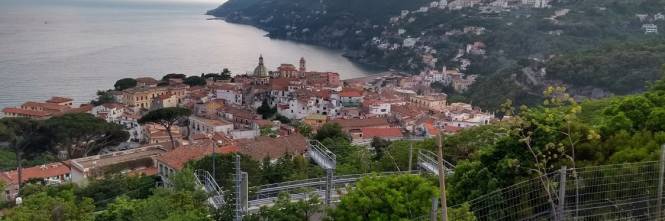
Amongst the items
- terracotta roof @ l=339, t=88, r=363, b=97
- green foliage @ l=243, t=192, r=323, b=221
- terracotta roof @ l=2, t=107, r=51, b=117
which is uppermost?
green foliage @ l=243, t=192, r=323, b=221

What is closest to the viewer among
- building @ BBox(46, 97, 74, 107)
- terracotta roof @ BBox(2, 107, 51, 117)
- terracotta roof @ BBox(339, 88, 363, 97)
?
terracotta roof @ BBox(2, 107, 51, 117)

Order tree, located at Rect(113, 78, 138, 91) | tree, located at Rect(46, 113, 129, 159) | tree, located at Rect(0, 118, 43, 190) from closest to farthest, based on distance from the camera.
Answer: tree, located at Rect(46, 113, 129, 159), tree, located at Rect(0, 118, 43, 190), tree, located at Rect(113, 78, 138, 91)

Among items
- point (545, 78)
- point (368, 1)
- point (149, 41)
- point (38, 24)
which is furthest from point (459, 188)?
point (38, 24)

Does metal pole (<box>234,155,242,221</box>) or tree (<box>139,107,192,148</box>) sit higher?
metal pole (<box>234,155,242,221</box>)

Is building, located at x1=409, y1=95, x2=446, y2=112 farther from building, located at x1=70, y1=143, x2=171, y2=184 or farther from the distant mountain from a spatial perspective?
building, located at x1=70, y1=143, x2=171, y2=184

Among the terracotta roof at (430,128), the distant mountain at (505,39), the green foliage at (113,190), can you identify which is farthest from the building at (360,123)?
the distant mountain at (505,39)

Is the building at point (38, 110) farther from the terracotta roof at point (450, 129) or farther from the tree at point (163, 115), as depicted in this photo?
the terracotta roof at point (450, 129)

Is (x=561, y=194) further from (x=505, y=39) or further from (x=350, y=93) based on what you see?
(x=505, y=39)

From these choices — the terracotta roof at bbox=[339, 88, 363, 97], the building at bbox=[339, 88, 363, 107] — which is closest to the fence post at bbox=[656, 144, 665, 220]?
the building at bbox=[339, 88, 363, 107]
